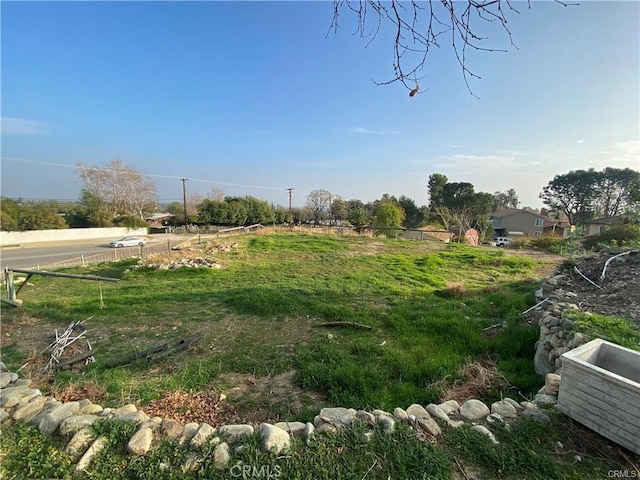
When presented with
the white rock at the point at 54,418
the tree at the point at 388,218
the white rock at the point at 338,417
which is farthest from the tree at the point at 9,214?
the white rock at the point at 338,417

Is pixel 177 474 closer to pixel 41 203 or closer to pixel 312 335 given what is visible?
pixel 312 335

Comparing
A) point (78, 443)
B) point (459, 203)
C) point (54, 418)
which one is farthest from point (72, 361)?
point (459, 203)

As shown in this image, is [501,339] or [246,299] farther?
[246,299]

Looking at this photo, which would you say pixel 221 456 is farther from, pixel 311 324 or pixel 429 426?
pixel 311 324

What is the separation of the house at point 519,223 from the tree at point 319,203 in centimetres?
2321

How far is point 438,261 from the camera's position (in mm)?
10586

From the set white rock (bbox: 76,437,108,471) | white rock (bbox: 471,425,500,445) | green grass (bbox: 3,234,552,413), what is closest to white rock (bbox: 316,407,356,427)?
green grass (bbox: 3,234,552,413)

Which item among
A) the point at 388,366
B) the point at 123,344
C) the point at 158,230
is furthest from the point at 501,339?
the point at 158,230

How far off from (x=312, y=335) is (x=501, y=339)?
Answer: 2.64 m

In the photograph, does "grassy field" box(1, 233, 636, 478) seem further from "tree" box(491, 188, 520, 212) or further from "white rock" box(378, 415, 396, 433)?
"tree" box(491, 188, 520, 212)

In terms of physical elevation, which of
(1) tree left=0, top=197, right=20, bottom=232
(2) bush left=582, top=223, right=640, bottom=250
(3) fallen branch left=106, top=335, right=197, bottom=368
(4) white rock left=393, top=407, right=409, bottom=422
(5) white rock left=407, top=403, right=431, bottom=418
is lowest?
(3) fallen branch left=106, top=335, right=197, bottom=368

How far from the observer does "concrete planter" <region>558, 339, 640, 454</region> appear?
5.51ft

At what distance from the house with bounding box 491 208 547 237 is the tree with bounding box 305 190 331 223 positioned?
76.1 ft

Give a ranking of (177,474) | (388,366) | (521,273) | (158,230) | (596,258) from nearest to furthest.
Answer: (177,474)
(388,366)
(596,258)
(521,273)
(158,230)
